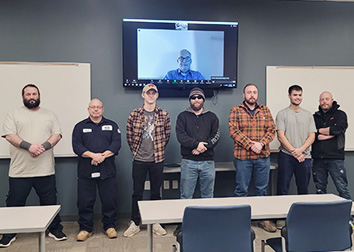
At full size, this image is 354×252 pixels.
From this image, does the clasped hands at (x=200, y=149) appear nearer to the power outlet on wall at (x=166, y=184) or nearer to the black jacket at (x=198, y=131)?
the black jacket at (x=198, y=131)

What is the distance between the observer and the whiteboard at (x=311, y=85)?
15.7 ft

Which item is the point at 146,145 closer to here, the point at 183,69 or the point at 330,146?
the point at 183,69

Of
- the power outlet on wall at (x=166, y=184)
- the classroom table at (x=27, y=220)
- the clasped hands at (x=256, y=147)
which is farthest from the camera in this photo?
the power outlet on wall at (x=166, y=184)

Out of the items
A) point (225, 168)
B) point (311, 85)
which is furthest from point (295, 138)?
point (311, 85)

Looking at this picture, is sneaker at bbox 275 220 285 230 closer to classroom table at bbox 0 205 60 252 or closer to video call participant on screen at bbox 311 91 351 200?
video call participant on screen at bbox 311 91 351 200

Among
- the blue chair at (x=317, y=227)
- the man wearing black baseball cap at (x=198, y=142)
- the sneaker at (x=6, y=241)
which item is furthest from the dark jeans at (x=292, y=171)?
the sneaker at (x=6, y=241)

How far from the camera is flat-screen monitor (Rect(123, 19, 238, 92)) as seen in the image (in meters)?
4.42

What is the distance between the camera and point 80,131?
371 cm

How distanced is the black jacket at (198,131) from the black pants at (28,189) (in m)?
1.52

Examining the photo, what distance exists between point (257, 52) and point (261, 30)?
31 cm

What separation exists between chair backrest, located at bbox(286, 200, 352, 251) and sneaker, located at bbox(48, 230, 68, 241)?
2551mm

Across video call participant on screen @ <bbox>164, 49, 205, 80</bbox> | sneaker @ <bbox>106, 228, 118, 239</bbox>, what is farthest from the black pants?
video call participant on screen @ <bbox>164, 49, 205, 80</bbox>

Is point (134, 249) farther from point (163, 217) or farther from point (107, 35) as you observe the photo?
point (107, 35)

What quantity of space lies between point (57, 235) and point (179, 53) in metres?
2.67
